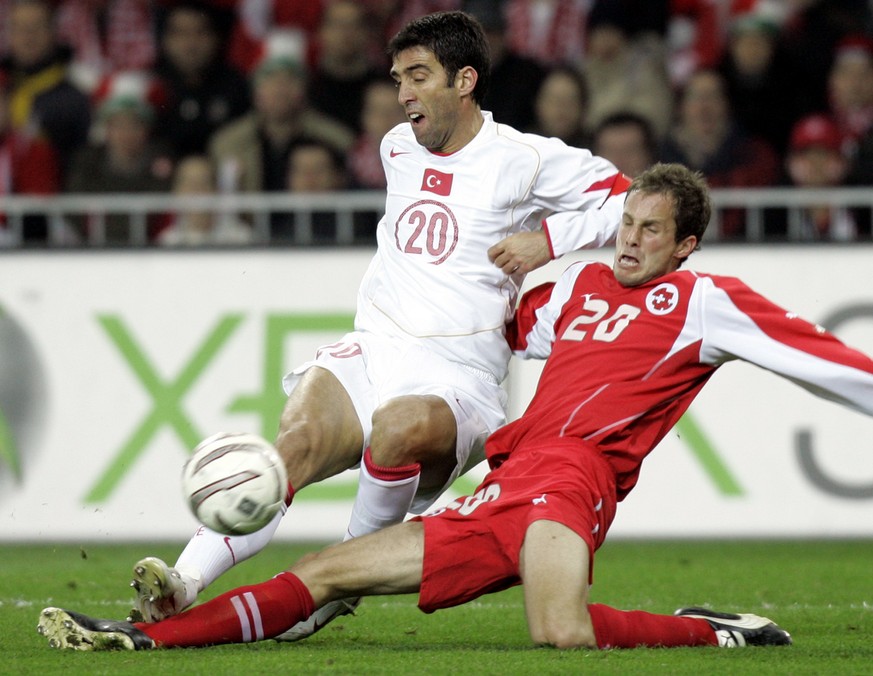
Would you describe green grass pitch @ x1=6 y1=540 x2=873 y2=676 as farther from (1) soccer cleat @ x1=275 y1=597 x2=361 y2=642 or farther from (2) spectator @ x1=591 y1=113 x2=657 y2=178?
(2) spectator @ x1=591 y1=113 x2=657 y2=178

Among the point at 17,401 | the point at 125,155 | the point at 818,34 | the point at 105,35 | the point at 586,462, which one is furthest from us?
the point at 105,35

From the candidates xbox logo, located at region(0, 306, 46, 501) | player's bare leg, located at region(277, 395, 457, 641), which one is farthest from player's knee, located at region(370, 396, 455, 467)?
xbox logo, located at region(0, 306, 46, 501)

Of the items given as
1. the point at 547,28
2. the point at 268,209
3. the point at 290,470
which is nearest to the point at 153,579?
the point at 290,470

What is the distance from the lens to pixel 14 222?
32.0 feet

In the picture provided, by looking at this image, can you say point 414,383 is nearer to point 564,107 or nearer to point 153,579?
point 153,579

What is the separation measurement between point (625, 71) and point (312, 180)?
228 cm

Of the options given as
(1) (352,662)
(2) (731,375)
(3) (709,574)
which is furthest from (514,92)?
(1) (352,662)

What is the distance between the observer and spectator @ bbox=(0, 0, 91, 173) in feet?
35.8

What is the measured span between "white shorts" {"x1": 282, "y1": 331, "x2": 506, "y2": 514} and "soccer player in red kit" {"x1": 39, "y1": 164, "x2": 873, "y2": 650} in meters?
0.15

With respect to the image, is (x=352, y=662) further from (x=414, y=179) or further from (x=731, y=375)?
(x=731, y=375)

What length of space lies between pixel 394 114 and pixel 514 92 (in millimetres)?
796

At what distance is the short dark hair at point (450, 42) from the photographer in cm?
580

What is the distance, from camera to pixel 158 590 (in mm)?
A: 4930

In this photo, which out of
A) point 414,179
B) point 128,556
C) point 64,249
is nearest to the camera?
point 414,179
